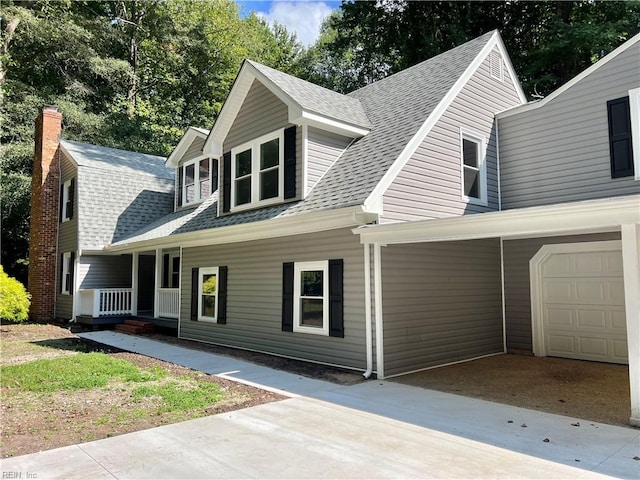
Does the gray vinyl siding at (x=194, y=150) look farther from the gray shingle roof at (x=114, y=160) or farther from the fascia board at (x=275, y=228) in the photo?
the fascia board at (x=275, y=228)

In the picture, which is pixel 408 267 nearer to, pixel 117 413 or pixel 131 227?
pixel 117 413

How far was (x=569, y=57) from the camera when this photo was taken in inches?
676

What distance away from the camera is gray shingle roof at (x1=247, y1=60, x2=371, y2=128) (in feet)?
31.3

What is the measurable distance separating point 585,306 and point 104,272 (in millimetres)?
14335

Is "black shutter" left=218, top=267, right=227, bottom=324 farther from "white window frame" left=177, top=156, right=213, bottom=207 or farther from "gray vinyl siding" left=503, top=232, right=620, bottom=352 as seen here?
"gray vinyl siding" left=503, top=232, right=620, bottom=352

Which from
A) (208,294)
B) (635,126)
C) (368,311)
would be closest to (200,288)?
(208,294)

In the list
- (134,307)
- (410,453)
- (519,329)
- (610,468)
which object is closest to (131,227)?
(134,307)

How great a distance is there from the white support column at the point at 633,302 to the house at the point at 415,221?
97 cm

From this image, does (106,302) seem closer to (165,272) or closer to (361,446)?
(165,272)

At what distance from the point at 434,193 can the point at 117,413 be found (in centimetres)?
630

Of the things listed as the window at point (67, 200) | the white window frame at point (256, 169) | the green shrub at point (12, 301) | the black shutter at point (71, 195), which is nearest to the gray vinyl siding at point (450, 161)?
the white window frame at point (256, 169)

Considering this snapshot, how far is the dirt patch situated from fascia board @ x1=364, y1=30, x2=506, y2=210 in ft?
9.82

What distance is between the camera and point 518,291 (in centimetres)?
982

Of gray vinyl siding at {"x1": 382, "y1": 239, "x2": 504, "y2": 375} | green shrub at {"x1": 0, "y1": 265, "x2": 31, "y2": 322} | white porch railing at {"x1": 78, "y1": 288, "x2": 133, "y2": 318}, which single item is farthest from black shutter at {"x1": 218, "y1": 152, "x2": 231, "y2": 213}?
green shrub at {"x1": 0, "y1": 265, "x2": 31, "y2": 322}
